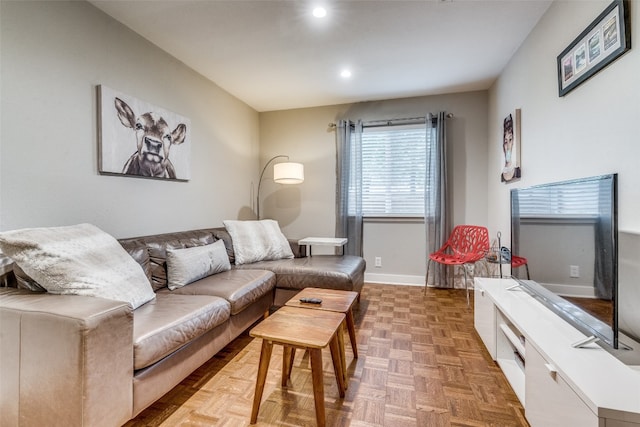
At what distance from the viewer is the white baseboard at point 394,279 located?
12.1 ft

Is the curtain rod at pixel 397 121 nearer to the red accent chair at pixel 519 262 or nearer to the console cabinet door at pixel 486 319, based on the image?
the red accent chair at pixel 519 262

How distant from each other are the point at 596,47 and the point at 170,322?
258 cm

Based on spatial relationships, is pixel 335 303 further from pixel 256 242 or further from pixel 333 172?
pixel 333 172

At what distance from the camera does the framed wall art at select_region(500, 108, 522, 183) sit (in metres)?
2.48

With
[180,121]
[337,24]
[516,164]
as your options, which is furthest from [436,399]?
[180,121]

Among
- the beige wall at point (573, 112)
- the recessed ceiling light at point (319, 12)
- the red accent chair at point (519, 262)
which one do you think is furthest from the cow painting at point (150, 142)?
the beige wall at point (573, 112)

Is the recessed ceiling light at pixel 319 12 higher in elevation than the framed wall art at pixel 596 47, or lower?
higher

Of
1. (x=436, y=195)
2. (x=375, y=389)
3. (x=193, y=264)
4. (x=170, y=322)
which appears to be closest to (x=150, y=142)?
(x=193, y=264)

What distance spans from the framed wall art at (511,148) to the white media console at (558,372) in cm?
123

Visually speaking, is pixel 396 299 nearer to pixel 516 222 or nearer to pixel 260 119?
pixel 516 222

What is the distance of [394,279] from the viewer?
3754mm

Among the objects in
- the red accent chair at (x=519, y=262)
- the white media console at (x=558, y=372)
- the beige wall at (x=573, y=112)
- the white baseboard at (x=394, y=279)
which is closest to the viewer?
the white media console at (x=558, y=372)

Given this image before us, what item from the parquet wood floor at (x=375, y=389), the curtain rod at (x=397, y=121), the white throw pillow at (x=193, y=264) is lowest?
the parquet wood floor at (x=375, y=389)

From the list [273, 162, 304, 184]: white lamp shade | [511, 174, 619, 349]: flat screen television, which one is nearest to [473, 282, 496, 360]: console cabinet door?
Answer: [511, 174, 619, 349]: flat screen television
